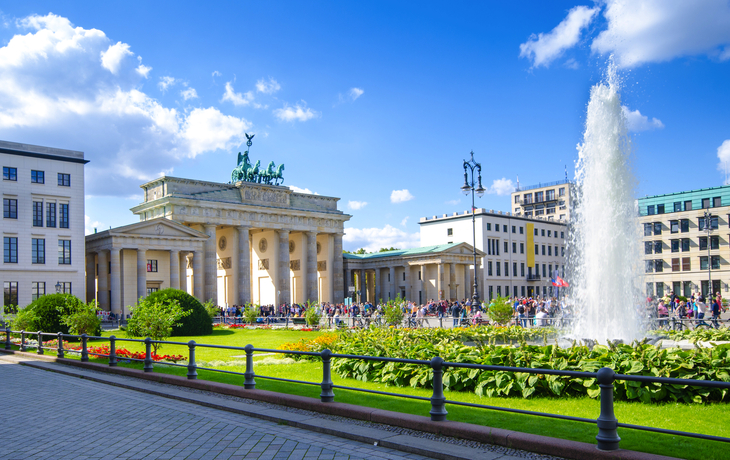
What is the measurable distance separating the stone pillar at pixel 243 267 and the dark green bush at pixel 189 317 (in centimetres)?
3440

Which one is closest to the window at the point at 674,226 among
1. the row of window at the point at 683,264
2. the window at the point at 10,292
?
the row of window at the point at 683,264

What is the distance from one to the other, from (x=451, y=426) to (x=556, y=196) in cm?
12118

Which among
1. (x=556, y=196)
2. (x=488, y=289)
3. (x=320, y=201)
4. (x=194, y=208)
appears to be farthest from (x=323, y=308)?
(x=556, y=196)

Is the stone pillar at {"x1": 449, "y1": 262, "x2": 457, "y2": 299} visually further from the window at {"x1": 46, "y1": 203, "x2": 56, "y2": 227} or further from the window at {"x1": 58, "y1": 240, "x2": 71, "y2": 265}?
the window at {"x1": 46, "y1": 203, "x2": 56, "y2": 227}

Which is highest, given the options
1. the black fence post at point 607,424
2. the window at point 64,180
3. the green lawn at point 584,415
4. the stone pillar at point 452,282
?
the window at point 64,180

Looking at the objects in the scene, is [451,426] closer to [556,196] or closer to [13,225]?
[13,225]

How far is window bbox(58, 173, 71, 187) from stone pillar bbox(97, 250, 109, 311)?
846 centimetres

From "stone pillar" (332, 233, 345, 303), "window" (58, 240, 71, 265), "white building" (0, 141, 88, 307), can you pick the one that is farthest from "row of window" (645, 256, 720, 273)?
"window" (58, 240, 71, 265)

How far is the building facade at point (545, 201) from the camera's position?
120m

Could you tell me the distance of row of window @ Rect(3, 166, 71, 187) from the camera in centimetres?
4859

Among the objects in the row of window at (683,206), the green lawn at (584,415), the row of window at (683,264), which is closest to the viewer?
the green lawn at (584,415)

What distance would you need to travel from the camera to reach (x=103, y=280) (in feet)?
191

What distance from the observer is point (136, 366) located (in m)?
18.0

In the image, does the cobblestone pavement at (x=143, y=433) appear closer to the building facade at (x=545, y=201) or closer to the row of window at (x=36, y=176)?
the row of window at (x=36, y=176)
